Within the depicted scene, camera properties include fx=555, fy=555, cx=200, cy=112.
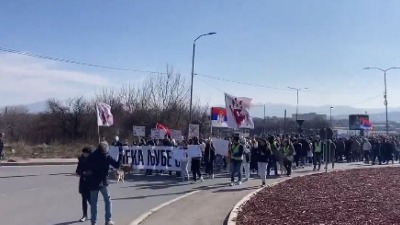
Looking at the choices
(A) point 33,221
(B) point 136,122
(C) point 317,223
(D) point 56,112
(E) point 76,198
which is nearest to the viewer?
(C) point 317,223

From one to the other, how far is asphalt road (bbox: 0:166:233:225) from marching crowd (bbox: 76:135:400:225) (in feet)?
2.54

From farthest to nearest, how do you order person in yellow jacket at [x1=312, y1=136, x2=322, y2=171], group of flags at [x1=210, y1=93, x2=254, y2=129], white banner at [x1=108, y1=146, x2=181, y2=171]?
person in yellow jacket at [x1=312, y1=136, x2=322, y2=171], group of flags at [x1=210, y1=93, x2=254, y2=129], white banner at [x1=108, y1=146, x2=181, y2=171]

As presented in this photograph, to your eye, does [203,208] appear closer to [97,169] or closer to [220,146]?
[97,169]

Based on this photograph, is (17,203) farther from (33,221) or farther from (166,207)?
(166,207)

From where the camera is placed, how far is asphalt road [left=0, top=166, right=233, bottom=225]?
12556 millimetres

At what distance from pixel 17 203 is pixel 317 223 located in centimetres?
808

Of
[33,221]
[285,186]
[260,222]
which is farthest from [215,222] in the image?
[285,186]

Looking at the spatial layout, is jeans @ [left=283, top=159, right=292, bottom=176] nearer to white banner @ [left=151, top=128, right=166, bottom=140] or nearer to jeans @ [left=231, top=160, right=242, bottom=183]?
jeans @ [left=231, top=160, right=242, bottom=183]

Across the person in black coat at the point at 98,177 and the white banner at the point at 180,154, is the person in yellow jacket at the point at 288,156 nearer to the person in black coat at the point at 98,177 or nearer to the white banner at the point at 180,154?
the white banner at the point at 180,154

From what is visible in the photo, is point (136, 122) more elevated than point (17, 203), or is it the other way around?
point (136, 122)

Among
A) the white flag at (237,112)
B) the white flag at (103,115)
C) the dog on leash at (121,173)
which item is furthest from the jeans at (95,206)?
A: the white flag at (103,115)

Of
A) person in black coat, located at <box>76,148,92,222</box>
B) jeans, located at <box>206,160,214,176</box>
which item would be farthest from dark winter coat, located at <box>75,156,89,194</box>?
jeans, located at <box>206,160,214,176</box>

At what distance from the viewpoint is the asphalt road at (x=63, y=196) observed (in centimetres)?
1256

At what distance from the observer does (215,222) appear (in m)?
12.1
